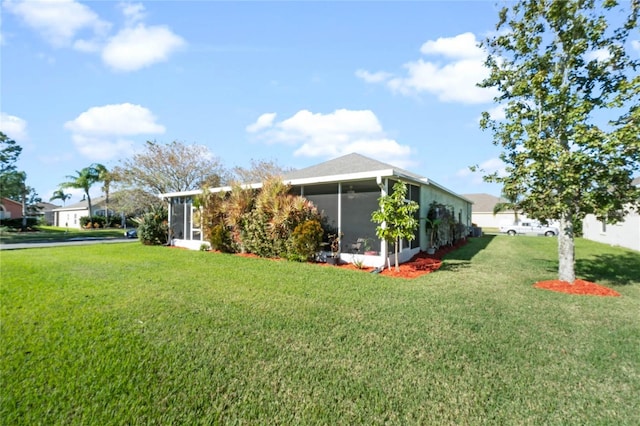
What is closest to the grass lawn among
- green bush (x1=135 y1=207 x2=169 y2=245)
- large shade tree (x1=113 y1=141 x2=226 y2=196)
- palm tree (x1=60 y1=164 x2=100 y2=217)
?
green bush (x1=135 y1=207 x2=169 y2=245)

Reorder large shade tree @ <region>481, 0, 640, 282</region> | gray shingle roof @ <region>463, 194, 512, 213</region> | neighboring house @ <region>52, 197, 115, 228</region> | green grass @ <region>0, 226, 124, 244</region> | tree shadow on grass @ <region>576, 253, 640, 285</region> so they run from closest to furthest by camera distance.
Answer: large shade tree @ <region>481, 0, 640, 282</region> < tree shadow on grass @ <region>576, 253, 640, 285</region> < green grass @ <region>0, 226, 124, 244</region> < neighboring house @ <region>52, 197, 115, 228</region> < gray shingle roof @ <region>463, 194, 512, 213</region>

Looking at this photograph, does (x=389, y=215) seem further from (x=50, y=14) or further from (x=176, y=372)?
(x=50, y=14)

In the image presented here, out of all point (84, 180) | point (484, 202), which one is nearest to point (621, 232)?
point (484, 202)

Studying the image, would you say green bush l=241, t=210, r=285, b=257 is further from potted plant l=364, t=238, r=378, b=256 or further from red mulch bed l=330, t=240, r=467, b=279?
potted plant l=364, t=238, r=378, b=256

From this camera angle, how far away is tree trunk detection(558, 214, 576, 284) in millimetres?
6797

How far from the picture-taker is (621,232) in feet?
51.9

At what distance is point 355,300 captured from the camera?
210 inches

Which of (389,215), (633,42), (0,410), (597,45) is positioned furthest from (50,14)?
(633,42)

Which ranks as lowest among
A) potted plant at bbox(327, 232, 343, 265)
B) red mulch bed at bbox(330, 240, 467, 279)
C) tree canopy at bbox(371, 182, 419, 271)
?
red mulch bed at bbox(330, 240, 467, 279)

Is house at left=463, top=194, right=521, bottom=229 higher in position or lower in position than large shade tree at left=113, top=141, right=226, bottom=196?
lower

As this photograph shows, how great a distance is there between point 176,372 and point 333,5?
9.28m

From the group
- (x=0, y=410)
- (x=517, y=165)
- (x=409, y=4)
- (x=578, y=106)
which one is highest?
(x=409, y=4)

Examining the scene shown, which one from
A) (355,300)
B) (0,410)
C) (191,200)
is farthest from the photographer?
(191,200)

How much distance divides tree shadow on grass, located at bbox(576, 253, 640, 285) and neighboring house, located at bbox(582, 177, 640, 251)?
1.45 meters
